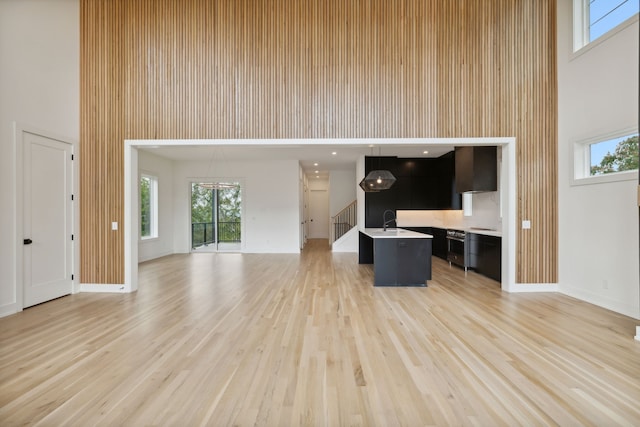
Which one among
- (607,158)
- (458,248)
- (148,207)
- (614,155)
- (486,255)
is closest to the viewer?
(614,155)

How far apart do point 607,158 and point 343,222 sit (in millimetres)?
8233

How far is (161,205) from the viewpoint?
31.2 feet

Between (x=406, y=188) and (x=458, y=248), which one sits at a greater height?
(x=406, y=188)

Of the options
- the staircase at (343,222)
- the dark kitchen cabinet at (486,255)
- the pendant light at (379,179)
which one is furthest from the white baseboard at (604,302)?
the staircase at (343,222)

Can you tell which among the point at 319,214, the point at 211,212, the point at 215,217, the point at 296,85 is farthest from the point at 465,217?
the point at 319,214

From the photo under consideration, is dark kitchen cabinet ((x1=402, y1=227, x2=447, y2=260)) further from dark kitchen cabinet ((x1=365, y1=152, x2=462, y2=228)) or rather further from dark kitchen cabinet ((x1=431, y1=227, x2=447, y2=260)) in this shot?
dark kitchen cabinet ((x1=365, y1=152, x2=462, y2=228))

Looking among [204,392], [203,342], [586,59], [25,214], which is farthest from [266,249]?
[586,59]

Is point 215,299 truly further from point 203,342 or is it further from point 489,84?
point 489,84

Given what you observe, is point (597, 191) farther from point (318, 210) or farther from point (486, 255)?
point (318, 210)

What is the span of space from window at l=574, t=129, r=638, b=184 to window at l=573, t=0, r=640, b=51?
1.41 m

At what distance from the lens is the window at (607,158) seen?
3.87 metres

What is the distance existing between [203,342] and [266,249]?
7114 mm

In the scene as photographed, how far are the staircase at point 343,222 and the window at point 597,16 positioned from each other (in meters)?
7.55

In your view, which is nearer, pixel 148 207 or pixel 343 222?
pixel 148 207
